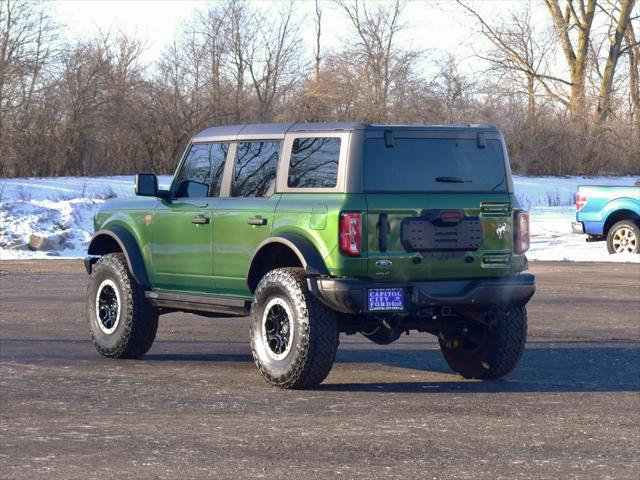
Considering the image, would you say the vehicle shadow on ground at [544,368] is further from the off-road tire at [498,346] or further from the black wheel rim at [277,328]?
the black wheel rim at [277,328]

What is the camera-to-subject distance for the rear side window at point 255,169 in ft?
33.6

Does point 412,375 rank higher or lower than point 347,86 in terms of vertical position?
lower

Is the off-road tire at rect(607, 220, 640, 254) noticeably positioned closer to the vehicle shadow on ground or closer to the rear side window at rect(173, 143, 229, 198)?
the vehicle shadow on ground

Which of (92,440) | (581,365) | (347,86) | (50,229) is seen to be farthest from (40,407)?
(347,86)

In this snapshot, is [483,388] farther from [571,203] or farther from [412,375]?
[571,203]

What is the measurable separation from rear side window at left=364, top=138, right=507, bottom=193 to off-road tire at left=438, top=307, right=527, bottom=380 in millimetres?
1020

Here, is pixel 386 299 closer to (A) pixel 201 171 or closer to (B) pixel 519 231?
(B) pixel 519 231

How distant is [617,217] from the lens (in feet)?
78.9

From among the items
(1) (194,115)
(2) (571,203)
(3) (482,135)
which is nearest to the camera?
(3) (482,135)

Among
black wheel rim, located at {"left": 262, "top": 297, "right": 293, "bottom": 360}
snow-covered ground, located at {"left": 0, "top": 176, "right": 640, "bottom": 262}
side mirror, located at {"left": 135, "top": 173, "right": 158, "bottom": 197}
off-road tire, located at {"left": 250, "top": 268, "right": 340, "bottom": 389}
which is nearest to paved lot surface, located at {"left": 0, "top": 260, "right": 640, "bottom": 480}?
off-road tire, located at {"left": 250, "top": 268, "right": 340, "bottom": 389}

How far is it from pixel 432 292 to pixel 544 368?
1.89 m

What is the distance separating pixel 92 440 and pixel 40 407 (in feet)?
4.21

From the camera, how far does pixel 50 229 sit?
26.6m

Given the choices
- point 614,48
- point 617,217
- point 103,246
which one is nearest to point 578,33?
point 614,48
